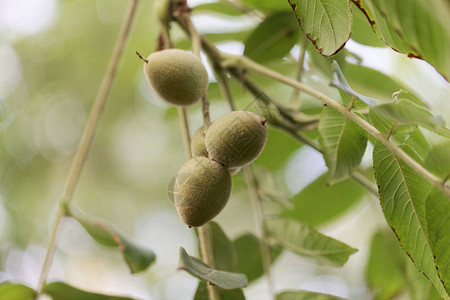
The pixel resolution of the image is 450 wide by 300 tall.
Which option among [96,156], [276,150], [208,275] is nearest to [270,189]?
[276,150]

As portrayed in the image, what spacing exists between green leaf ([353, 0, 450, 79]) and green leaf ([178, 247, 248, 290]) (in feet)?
0.85

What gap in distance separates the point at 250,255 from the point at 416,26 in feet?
1.68

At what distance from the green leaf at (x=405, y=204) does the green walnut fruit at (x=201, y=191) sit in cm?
16

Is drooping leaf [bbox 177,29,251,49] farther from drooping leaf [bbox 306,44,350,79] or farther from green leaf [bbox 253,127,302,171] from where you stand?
drooping leaf [bbox 306,44,350,79]

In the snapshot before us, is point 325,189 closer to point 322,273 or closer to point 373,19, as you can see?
point 373,19

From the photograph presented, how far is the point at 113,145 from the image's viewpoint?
2207 mm

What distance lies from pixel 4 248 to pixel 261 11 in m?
1.18

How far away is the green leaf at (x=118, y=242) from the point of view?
708mm

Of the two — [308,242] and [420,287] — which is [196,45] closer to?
[308,242]

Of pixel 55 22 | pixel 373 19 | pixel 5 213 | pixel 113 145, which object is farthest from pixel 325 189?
pixel 113 145

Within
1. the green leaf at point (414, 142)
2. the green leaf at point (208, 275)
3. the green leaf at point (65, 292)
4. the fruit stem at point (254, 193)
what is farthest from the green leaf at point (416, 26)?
the green leaf at point (65, 292)

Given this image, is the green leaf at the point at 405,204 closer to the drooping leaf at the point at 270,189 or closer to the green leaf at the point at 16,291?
the drooping leaf at the point at 270,189

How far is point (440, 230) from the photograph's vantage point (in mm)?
533

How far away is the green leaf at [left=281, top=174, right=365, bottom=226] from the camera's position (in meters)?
0.99
